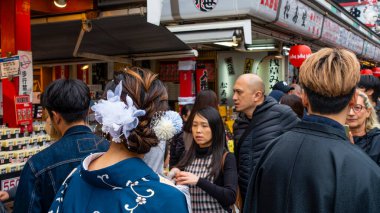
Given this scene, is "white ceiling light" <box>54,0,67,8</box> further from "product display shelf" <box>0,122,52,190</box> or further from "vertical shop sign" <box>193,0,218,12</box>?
"product display shelf" <box>0,122,52,190</box>

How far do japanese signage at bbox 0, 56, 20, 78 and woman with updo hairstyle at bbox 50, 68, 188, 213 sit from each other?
4401 mm

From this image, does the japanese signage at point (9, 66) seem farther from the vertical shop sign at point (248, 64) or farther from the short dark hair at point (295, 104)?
the vertical shop sign at point (248, 64)

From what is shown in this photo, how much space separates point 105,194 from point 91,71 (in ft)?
39.3

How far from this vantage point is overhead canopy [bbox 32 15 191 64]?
700 centimetres

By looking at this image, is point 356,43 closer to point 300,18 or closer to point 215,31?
point 300,18

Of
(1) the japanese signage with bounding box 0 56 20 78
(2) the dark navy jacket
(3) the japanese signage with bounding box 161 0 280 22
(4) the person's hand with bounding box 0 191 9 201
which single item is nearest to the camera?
(2) the dark navy jacket

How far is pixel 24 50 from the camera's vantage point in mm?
5984

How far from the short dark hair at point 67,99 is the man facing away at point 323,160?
1.33 m

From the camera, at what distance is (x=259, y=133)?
4203 mm

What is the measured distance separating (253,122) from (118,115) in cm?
281

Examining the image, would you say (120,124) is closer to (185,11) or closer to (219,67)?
(185,11)

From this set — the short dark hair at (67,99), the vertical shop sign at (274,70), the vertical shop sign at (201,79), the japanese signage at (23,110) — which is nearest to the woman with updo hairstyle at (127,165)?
the short dark hair at (67,99)

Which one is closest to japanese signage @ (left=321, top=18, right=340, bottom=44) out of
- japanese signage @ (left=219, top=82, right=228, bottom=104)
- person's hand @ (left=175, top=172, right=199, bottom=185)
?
japanese signage @ (left=219, top=82, right=228, bottom=104)

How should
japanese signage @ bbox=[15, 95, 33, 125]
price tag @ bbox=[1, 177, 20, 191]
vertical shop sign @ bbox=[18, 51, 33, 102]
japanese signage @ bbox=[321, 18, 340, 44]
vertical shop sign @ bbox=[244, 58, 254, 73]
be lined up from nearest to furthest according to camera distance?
price tag @ bbox=[1, 177, 20, 191] → japanese signage @ bbox=[15, 95, 33, 125] → vertical shop sign @ bbox=[18, 51, 33, 102] → vertical shop sign @ bbox=[244, 58, 254, 73] → japanese signage @ bbox=[321, 18, 340, 44]
